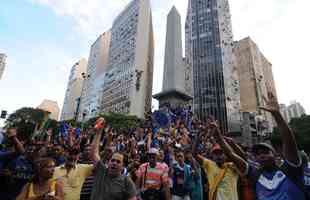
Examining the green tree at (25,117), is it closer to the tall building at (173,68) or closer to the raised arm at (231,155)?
the tall building at (173,68)

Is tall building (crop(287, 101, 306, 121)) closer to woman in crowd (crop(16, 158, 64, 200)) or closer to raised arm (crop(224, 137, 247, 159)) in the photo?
raised arm (crop(224, 137, 247, 159))

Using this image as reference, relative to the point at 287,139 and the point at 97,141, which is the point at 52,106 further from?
the point at 287,139

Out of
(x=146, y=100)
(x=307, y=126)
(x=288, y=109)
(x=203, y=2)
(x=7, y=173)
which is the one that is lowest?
(x=7, y=173)

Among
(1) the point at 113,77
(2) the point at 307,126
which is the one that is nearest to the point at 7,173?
(2) the point at 307,126

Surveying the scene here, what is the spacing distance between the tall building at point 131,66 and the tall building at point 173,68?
2839cm

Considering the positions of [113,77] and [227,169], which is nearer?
[227,169]

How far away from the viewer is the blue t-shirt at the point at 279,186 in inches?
89.0

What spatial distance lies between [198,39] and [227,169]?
6159 centimetres

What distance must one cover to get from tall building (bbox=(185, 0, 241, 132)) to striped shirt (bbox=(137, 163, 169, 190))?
4848 centimetres

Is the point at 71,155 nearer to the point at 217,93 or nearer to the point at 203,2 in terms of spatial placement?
the point at 217,93

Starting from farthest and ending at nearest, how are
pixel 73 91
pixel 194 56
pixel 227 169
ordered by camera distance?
pixel 73 91, pixel 194 56, pixel 227 169

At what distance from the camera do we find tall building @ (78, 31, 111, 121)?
84.9 m

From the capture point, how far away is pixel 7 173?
171 inches

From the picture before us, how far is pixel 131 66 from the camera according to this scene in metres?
64.6
